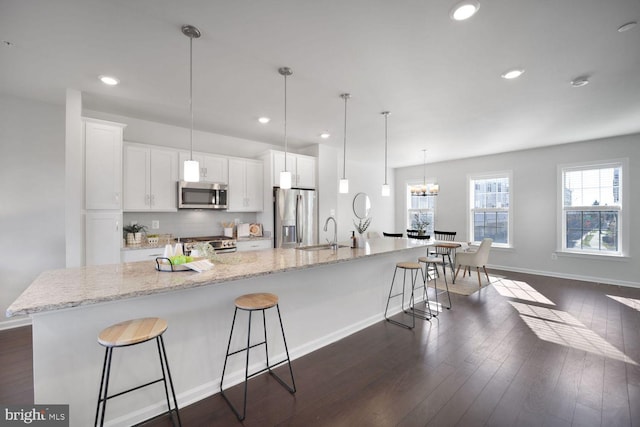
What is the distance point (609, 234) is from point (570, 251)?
0.65m

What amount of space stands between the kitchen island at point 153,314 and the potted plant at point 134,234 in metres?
1.64

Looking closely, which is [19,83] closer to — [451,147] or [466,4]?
[466,4]

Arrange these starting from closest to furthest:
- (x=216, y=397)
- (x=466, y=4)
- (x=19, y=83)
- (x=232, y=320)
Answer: (x=466, y=4), (x=216, y=397), (x=232, y=320), (x=19, y=83)

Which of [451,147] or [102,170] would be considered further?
[451,147]

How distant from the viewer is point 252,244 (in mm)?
4555

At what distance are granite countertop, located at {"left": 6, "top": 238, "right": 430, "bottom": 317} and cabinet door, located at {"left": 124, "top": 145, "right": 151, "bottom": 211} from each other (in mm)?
1768

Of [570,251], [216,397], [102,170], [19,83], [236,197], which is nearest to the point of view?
[216,397]

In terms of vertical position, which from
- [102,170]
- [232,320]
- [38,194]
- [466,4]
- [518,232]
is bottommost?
[232,320]

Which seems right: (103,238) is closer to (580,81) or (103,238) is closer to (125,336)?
(125,336)

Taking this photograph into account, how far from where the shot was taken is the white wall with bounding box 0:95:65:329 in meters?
3.16

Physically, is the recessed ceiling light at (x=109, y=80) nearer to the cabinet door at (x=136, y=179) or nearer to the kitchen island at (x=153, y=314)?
the cabinet door at (x=136, y=179)

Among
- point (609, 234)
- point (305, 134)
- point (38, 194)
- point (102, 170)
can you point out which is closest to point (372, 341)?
point (305, 134)

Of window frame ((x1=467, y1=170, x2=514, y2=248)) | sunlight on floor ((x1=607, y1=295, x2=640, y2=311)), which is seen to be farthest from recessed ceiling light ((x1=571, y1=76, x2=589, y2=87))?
window frame ((x1=467, y1=170, x2=514, y2=248))

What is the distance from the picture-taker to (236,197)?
466 centimetres
